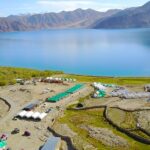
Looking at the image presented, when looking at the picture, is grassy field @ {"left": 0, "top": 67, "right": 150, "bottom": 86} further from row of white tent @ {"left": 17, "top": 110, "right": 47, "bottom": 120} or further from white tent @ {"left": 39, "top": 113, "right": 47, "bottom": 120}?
white tent @ {"left": 39, "top": 113, "right": 47, "bottom": 120}

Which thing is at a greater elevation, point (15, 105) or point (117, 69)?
point (117, 69)

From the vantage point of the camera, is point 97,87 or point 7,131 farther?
point 97,87

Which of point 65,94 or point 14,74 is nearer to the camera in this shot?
point 65,94

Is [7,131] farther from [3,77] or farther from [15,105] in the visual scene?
[3,77]

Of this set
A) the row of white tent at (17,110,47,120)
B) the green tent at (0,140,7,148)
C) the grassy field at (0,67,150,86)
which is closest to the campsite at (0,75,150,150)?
the row of white tent at (17,110,47,120)

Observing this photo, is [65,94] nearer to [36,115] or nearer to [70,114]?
[70,114]

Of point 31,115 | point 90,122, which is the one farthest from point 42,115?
point 90,122

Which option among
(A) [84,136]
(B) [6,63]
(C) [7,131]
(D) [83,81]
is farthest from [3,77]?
(B) [6,63]

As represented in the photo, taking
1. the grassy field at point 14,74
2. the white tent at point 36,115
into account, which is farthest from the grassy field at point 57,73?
the white tent at point 36,115
